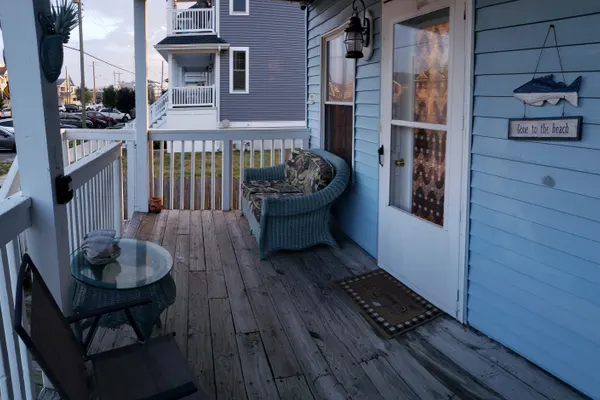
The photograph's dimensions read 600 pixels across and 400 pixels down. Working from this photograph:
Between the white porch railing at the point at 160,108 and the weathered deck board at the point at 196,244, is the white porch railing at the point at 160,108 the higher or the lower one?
the higher one

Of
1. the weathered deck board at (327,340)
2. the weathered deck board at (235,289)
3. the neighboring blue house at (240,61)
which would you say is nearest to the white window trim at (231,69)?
the neighboring blue house at (240,61)

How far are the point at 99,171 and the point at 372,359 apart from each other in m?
2.32

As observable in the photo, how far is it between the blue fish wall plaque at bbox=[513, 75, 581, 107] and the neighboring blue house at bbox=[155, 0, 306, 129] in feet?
38.9

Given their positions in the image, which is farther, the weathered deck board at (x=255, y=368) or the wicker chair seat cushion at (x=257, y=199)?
the wicker chair seat cushion at (x=257, y=199)

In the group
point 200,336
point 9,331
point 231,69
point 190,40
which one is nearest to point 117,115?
point 190,40

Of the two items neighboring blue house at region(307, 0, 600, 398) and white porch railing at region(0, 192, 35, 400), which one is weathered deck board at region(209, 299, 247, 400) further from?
neighboring blue house at region(307, 0, 600, 398)

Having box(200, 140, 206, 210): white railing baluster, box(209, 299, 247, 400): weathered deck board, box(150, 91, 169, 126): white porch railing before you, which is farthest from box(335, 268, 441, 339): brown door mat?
box(150, 91, 169, 126): white porch railing

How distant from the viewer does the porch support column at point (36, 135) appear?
1925 mm

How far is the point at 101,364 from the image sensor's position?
1903 millimetres

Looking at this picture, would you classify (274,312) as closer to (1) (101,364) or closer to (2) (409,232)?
(2) (409,232)

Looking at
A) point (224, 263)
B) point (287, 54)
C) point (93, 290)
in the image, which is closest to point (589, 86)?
point (93, 290)

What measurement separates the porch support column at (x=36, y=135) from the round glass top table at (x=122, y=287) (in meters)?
0.14

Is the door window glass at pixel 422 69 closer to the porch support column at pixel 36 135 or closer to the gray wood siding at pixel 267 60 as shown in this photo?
the porch support column at pixel 36 135

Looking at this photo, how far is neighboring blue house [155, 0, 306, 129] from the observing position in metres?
14.1
